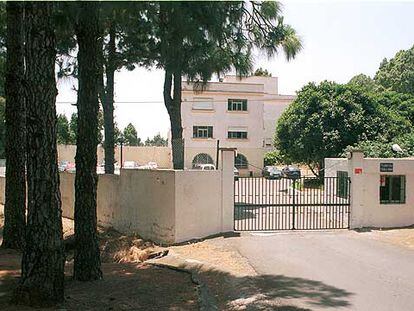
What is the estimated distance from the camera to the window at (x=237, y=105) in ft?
142

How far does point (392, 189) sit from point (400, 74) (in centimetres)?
3649

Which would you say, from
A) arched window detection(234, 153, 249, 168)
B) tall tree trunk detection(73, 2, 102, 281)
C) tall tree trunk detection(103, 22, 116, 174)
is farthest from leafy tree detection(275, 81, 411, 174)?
tall tree trunk detection(73, 2, 102, 281)

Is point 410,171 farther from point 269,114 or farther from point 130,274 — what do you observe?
point 269,114

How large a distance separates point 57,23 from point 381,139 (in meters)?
20.3

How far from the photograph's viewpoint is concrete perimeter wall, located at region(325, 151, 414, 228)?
13477 mm

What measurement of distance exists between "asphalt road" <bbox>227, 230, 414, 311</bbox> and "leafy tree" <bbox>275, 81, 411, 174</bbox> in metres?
14.9

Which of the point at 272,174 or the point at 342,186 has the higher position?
the point at 342,186

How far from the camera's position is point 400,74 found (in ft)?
153

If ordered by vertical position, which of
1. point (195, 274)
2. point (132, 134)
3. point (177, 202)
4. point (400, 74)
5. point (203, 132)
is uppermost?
point (400, 74)

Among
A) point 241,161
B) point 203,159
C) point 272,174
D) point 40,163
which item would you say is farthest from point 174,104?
point 241,161

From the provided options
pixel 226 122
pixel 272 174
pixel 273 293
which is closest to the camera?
pixel 273 293

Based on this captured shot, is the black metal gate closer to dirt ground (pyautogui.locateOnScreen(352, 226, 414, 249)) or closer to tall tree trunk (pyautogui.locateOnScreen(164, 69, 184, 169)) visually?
dirt ground (pyautogui.locateOnScreen(352, 226, 414, 249))

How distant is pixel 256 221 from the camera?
569 inches

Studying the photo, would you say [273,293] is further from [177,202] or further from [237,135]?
[237,135]
